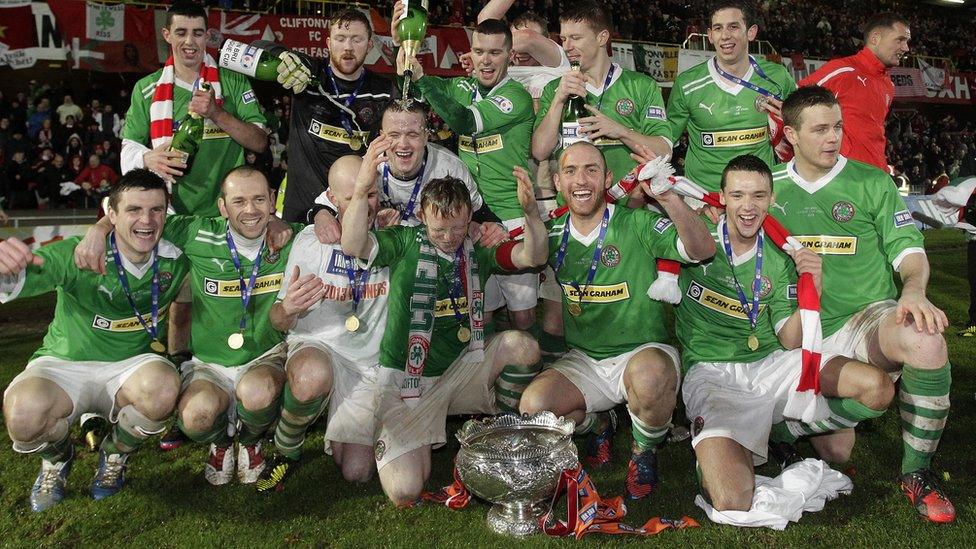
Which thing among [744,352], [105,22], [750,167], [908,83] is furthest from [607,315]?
[908,83]

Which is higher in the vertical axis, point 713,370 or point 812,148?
point 812,148

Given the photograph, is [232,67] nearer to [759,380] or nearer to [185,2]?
[185,2]

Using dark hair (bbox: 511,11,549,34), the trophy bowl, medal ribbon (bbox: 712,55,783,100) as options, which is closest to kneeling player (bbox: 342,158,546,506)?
the trophy bowl

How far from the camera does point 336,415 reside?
158 inches

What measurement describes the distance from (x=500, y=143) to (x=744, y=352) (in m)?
1.91

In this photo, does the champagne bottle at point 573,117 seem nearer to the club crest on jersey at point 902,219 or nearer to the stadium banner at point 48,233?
the club crest on jersey at point 902,219

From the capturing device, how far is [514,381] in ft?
13.0

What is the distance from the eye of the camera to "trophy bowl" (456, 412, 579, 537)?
10.7 ft

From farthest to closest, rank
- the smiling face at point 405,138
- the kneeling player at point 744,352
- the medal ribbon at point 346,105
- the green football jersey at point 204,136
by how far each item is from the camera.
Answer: the green football jersey at point 204,136
the medal ribbon at point 346,105
the smiling face at point 405,138
the kneeling player at point 744,352

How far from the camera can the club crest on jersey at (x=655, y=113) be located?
488 centimetres

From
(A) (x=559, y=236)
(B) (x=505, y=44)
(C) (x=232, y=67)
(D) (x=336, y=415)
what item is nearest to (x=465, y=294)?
(A) (x=559, y=236)

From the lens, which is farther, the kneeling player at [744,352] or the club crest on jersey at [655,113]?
the club crest on jersey at [655,113]

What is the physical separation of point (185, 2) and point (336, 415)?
271cm

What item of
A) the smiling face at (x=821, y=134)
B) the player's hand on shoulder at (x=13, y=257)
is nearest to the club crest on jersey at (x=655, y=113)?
the smiling face at (x=821, y=134)
